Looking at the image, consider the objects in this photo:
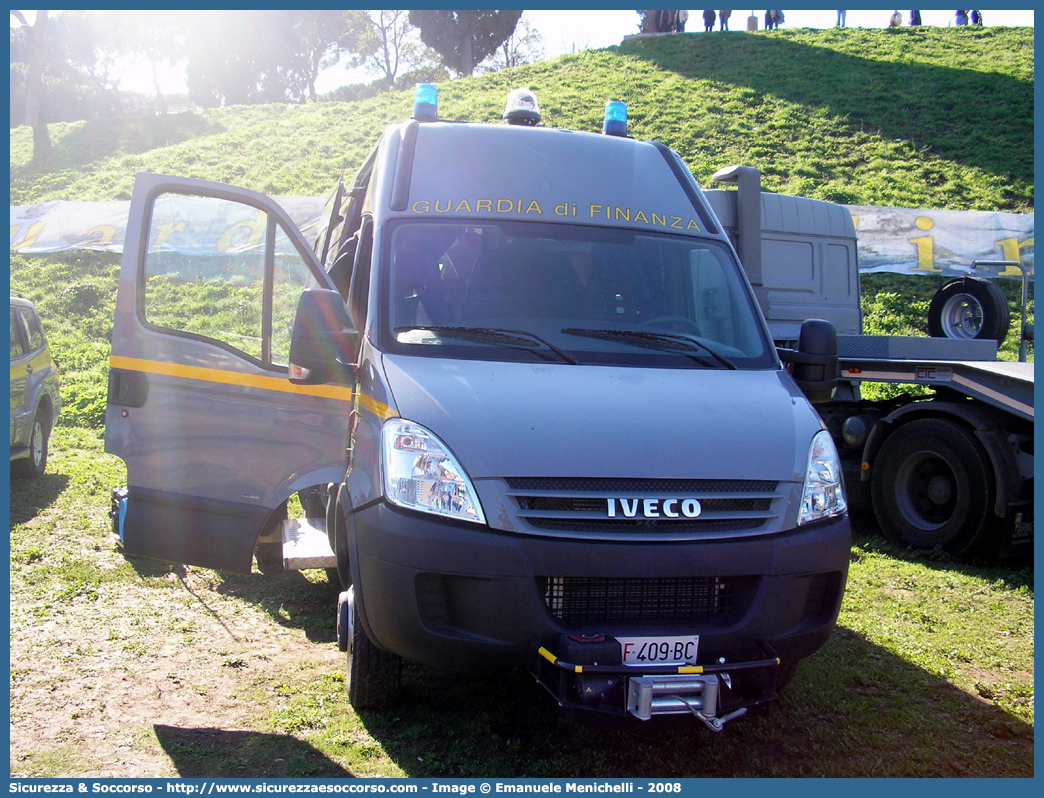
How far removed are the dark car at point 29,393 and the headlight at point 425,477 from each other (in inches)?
278

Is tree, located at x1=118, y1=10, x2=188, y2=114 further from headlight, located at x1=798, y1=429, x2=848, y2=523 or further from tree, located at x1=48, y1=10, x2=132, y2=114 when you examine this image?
headlight, located at x1=798, y1=429, x2=848, y2=523

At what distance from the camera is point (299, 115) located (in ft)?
97.8

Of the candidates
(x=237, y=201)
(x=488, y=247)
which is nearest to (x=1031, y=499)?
(x=488, y=247)

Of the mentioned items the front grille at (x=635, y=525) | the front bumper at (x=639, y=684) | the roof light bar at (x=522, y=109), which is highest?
the roof light bar at (x=522, y=109)

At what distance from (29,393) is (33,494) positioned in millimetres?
1224

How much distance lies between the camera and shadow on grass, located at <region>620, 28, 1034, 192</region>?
77.2ft

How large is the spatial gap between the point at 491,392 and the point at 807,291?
5939 millimetres

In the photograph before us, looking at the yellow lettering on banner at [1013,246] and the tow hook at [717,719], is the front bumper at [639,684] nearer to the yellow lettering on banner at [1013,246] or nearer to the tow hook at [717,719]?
the tow hook at [717,719]

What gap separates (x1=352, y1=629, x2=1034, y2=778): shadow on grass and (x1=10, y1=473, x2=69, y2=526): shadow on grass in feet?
17.3

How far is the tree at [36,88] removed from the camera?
25234 mm

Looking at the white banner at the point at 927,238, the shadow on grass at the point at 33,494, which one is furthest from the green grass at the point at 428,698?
the white banner at the point at 927,238

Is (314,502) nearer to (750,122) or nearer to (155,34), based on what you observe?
(750,122)

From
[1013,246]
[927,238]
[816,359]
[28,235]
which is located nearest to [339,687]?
[816,359]

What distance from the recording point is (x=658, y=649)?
3.46 metres
